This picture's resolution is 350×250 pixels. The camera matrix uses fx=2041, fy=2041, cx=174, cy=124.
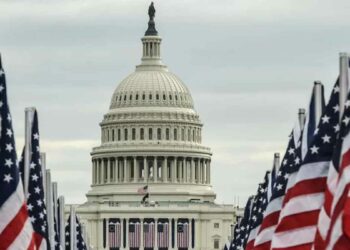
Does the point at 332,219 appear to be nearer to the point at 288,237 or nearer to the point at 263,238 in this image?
the point at 288,237

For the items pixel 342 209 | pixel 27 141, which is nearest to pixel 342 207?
pixel 342 209

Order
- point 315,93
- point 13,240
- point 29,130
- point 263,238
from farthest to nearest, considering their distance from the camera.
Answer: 1. point 29,130
2. point 263,238
3. point 315,93
4. point 13,240

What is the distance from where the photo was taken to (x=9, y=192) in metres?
23.1

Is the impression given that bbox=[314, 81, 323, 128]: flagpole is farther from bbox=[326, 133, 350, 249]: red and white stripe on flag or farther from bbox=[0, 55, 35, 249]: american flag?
bbox=[326, 133, 350, 249]: red and white stripe on flag

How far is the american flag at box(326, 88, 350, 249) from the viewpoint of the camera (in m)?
21.0

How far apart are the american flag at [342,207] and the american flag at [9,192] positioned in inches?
142

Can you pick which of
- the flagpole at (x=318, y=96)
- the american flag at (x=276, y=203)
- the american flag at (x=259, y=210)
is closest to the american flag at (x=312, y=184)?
the flagpole at (x=318, y=96)

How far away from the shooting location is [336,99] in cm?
2522

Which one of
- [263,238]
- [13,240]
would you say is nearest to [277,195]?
[263,238]

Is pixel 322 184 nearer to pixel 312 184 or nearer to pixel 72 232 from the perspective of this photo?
pixel 312 184

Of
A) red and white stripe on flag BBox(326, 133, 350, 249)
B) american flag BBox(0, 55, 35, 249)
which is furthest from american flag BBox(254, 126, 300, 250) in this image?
red and white stripe on flag BBox(326, 133, 350, 249)

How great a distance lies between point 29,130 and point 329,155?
10979 mm

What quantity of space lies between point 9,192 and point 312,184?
12.6 ft

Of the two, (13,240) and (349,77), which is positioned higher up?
(349,77)
